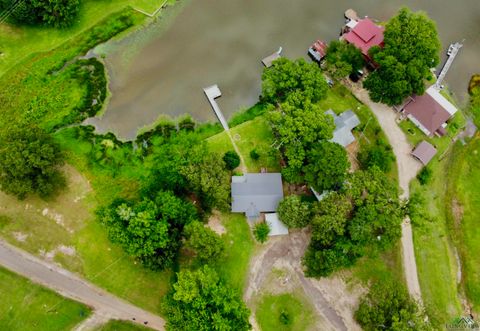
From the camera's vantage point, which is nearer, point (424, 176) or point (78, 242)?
point (78, 242)

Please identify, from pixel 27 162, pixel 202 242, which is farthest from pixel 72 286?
pixel 202 242

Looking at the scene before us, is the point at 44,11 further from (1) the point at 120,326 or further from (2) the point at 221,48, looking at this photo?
(1) the point at 120,326

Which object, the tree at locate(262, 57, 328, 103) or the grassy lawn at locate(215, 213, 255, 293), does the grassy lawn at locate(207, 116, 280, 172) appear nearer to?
the tree at locate(262, 57, 328, 103)

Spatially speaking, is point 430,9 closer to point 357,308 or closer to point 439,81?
point 439,81

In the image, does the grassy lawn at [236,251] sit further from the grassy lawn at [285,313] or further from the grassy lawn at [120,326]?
the grassy lawn at [120,326]

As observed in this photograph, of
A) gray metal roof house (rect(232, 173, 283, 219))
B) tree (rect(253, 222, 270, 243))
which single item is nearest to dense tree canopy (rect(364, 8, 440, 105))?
gray metal roof house (rect(232, 173, 283, 219))

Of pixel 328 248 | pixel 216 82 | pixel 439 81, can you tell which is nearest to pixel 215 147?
pixel 216 82
